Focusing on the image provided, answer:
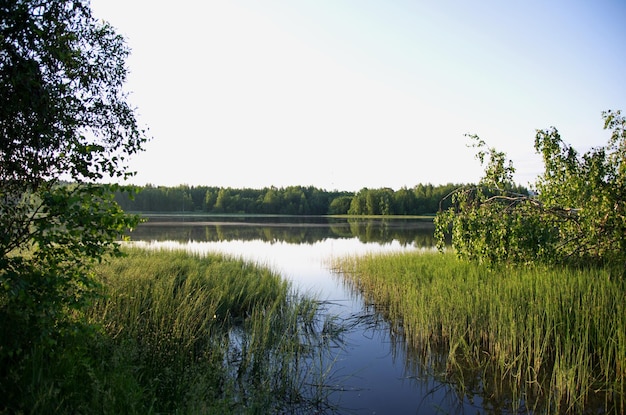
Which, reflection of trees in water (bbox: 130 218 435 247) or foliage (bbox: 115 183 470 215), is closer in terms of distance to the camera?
reflection of trees in water (bbox: 130 218 435 247)

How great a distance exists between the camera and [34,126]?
4.16 metres

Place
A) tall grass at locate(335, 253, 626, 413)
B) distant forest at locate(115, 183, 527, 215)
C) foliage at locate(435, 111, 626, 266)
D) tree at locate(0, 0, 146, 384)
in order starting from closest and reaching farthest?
tree at locate(0, 0, 146, 384), tall grass at locate(335, 253, 626, 413), foliage at locate(435, 111, 626, 266), distant forest at locate(115, 183, 527, 215)

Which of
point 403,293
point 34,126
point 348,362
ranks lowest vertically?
point 348,362

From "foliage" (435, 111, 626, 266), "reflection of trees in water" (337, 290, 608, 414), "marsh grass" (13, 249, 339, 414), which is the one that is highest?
"foliage" (435, 111, 626, 266)

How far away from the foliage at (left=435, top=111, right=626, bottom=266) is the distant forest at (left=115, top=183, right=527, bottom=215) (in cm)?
8346

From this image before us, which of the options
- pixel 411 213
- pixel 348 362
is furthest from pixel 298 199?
pixel 348 362

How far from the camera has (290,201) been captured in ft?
386

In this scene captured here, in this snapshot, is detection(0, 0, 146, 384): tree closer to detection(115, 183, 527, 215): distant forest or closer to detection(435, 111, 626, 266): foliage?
detection(435, 111, 626, 266): foliage

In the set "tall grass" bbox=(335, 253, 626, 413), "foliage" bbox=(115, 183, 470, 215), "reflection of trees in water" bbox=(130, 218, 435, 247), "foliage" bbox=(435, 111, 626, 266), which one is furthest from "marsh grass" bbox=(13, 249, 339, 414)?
"foliage" bbox=(115, 183, 470, 215)

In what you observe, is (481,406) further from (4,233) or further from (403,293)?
(4,233)

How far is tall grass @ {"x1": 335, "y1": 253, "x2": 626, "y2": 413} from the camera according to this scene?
5.18 meters

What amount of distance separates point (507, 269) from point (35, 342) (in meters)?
10.0

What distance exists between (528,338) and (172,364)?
521 cm

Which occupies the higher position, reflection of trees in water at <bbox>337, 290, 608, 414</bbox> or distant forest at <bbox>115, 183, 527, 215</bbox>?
distant forest at <bbox>115, 183, 527, 215</bbox>
